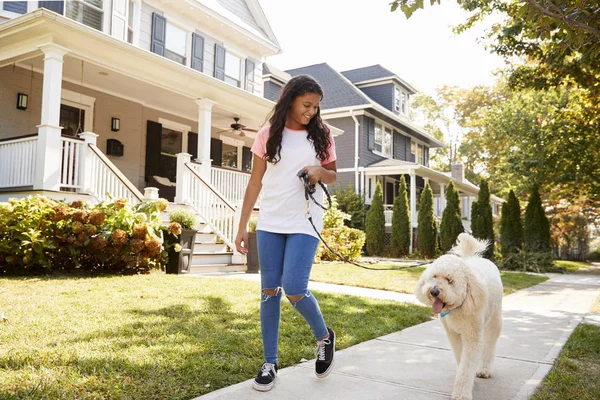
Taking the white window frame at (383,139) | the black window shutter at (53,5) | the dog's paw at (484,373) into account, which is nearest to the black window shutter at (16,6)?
the black window shutter at (53,5)

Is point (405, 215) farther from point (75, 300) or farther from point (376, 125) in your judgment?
point (75, 300)

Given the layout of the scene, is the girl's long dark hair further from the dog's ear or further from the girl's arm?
the dog's ear

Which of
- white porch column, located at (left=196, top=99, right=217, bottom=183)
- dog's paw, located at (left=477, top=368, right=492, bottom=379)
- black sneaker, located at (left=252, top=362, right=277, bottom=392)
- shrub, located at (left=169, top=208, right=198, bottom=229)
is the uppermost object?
white porch column, located at (left=196, top=99, right=217, bottom=183)

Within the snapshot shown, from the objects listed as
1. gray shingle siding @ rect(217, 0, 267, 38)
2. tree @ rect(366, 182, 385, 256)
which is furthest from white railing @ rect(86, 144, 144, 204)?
tree @ rect(366, 182, 385, 256)

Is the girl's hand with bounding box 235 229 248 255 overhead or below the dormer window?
below

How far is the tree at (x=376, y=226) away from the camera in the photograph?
61.9 feet

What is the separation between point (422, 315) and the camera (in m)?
5.42

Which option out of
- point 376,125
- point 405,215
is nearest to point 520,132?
point 405,215

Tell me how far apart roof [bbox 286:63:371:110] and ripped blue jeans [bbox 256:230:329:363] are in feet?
61.3

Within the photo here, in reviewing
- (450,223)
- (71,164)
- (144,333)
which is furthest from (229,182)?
(450,223)

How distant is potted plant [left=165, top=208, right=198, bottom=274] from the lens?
7867mm

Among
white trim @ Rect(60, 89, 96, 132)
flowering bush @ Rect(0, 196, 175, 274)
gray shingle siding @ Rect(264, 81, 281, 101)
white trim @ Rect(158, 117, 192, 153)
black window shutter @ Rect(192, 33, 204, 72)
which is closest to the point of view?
flowering bush @ Rect(0, 196, 175, 274)

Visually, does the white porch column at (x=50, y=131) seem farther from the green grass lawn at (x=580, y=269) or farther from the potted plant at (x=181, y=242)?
the green grass lawn at (x=580, y=269)

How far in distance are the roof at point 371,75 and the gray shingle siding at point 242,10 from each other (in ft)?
31.9
